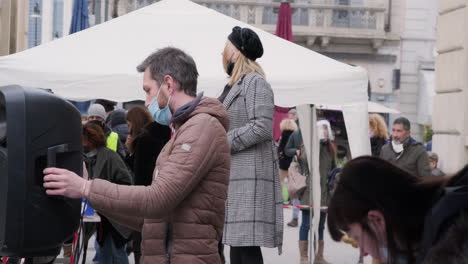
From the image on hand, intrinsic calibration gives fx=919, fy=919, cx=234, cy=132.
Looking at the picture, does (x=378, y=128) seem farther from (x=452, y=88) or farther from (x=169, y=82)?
(x=169, y=82)

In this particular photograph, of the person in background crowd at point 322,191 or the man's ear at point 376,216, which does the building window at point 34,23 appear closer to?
the person in background crowd at point 322,191

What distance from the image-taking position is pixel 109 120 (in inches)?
444

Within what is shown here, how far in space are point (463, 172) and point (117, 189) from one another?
1425mm

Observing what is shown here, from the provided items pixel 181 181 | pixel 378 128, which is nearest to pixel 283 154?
pixel 378 128

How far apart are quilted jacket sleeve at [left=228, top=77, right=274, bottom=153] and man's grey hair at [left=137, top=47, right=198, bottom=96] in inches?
69.9

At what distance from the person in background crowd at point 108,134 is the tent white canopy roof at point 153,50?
1.08 metres

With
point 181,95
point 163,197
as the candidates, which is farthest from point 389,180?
point 181,95

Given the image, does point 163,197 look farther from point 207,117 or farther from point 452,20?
point 452,20

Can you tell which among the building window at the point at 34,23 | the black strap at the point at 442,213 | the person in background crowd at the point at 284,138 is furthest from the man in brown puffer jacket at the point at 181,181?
the building window at the point at 34,23

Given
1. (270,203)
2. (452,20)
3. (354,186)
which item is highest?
(452,20)

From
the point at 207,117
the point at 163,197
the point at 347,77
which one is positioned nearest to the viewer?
the point at 163,197

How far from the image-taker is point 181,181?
343 centimetres

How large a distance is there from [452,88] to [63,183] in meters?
8.33

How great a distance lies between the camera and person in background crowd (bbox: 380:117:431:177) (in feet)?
30.8
